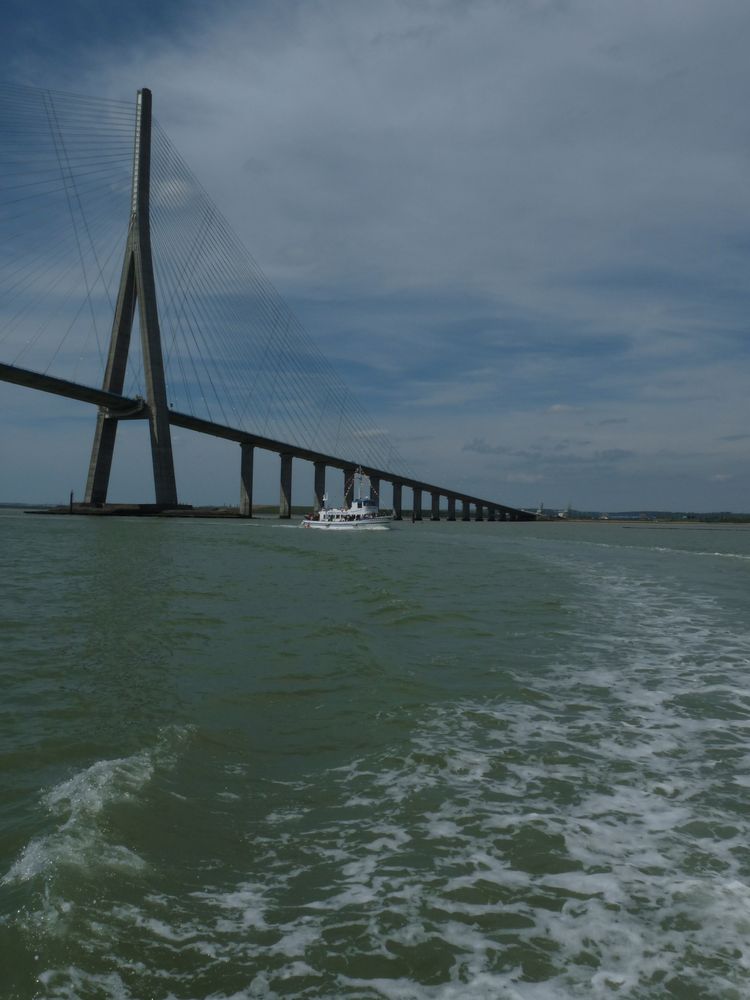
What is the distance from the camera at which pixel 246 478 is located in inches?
3209

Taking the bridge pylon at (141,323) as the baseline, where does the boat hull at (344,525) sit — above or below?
below

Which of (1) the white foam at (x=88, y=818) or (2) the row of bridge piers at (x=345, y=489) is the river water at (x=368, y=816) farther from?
(2) the row of bridge piers at (x=345, y=489)

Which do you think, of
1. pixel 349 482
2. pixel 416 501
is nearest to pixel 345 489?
pixel 349 482

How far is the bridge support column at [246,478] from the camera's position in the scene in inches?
3204

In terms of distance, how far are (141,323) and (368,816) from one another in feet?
190

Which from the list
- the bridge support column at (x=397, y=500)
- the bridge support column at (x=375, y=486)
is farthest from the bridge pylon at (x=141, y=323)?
the bridge support column at (x=397, y=500)

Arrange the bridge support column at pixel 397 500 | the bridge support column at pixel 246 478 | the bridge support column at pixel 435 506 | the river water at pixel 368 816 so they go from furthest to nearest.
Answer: the bridge support column at pixel 435 506 → the bridge support column at pixel 397 500 → the bridge support column at pixel 246 478 → the river water at pixel 368 816

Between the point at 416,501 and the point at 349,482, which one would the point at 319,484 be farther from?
the point at 416,501

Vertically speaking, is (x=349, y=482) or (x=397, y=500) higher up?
(x=349, y=482)

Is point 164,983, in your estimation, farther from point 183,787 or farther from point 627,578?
point 627,578

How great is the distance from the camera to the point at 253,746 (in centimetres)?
506

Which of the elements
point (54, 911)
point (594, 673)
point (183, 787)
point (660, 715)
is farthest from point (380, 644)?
point (54, 911)

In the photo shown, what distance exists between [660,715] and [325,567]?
49.0 feet

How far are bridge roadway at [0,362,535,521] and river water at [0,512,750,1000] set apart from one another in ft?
170
